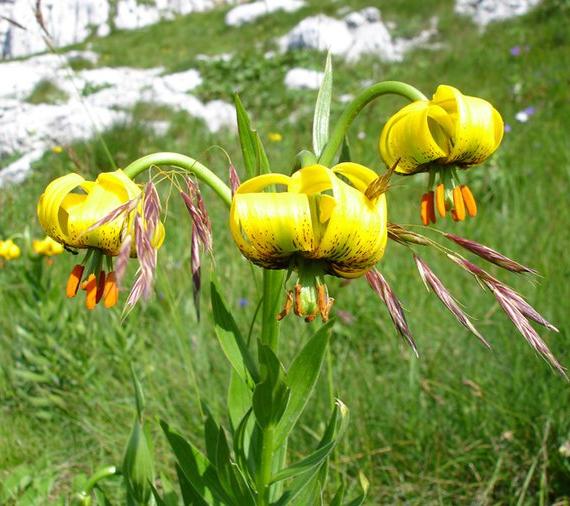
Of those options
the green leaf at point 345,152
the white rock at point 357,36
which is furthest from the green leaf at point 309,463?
the white rock at point 357,36

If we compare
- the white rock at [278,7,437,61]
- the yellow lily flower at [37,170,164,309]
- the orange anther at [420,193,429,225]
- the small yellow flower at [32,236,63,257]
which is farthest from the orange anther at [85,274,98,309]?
the white rock at [278,7,437,61]

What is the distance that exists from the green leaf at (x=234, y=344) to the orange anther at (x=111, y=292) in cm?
21

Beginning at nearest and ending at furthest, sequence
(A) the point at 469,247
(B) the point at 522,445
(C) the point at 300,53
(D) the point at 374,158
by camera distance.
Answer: (A) the point at 469,247 < (B) the point at 522,445 < (D) the point at 374,158 < (C) the point at 300,53

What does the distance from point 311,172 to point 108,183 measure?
0.25 metres

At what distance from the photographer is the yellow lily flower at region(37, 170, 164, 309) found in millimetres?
814

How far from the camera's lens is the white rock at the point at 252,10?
1133 centimetres

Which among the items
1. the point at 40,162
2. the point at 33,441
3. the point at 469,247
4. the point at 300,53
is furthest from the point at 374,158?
the point at 300,53

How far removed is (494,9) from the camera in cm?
Result: 853

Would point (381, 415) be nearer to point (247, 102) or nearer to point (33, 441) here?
point (33, 441)

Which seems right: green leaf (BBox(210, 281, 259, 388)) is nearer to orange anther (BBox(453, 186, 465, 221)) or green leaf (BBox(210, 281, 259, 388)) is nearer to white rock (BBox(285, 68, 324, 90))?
orange anther (BBox(453, 186, 465, 221))

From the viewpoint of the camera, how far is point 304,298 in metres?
0.85

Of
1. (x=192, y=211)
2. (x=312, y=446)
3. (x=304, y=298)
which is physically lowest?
(x=312, y=446)

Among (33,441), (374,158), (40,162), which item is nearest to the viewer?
(33,441)

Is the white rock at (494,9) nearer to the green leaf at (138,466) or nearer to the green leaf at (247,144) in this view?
the green leaf at (247,144)
